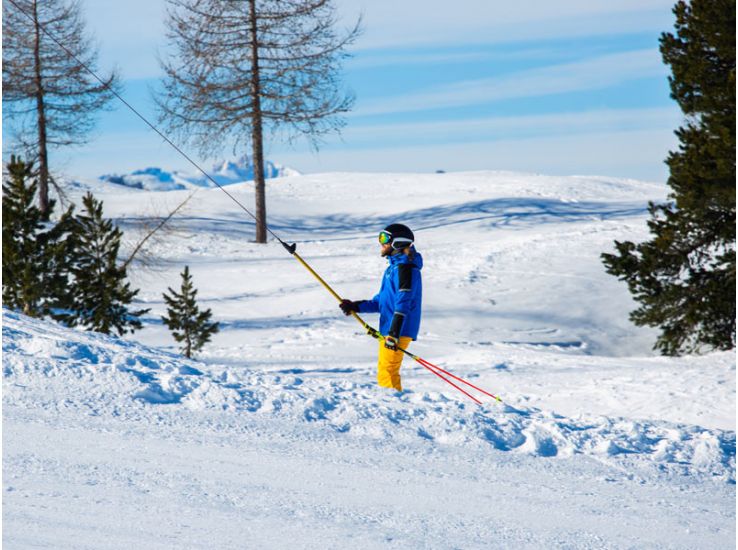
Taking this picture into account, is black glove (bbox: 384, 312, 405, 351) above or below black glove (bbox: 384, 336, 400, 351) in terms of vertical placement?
above

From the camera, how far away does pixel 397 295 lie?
7.34 meters

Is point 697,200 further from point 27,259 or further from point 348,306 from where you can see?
point 27,259

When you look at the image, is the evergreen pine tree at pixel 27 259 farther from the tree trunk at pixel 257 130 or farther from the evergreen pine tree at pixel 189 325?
the tree trunk at pixel 257 130

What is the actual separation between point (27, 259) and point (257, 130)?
1224cm

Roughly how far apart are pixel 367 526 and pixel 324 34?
2197 cm

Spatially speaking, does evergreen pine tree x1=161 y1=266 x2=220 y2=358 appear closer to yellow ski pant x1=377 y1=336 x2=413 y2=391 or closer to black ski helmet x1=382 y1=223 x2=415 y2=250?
yellow ski pant x1=377 y1=336 x2=413 y2=391

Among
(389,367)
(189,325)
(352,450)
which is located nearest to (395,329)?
(389,367)

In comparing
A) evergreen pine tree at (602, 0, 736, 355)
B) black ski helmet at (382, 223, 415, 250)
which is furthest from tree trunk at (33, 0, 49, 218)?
black ski helmet at (382, 223, 415, 250)

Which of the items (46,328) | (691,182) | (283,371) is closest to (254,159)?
(283,371)

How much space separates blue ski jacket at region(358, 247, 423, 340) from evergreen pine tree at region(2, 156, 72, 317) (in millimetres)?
7972

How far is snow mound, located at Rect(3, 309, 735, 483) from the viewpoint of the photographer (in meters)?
6.30

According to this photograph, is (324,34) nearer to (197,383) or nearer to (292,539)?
(197,383)

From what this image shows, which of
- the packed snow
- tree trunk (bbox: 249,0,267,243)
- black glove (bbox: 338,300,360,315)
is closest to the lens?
the packed snow

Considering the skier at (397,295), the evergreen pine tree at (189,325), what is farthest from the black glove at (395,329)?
the evergreen pine tree at (189,325)
